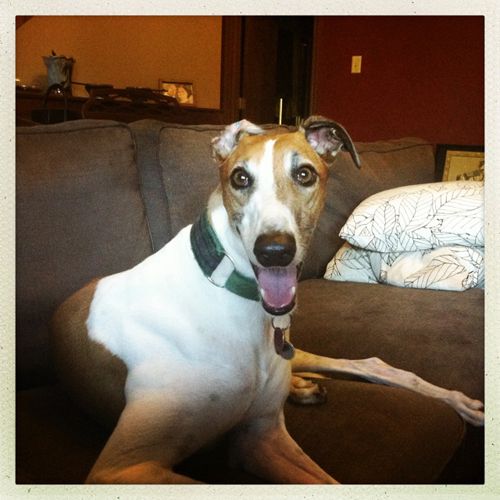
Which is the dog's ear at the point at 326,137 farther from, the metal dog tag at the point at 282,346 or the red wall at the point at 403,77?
the metal dog tag at the point at 282,346

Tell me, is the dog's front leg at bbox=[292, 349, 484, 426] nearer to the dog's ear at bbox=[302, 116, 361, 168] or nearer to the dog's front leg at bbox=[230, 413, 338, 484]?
the dog's front leg at bbox=[230, 413, 338, 484]

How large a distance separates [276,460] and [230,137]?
2.20 ft

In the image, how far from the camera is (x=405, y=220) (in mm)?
1651

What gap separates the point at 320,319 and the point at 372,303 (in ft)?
0.58

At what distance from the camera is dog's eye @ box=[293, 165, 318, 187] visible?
1154mm

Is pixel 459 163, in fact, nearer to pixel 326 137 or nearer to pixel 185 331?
pixel 326 137

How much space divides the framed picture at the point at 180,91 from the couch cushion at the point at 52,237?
24 centimetres

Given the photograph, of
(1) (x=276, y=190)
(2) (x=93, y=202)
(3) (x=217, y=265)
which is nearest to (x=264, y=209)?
(1) (x=276, y=190)

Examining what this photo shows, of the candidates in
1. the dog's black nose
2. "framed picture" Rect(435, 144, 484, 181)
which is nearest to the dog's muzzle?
the dog's black nose

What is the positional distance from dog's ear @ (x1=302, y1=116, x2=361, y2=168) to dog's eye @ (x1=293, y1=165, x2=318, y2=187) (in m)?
0.09

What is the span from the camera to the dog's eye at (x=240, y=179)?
A: 1140mm

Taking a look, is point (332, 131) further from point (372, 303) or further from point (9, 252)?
point (9, 252)

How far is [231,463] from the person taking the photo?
1.16 m

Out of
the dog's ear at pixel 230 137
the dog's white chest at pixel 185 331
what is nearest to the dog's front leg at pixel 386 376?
the dog's white chest at pixel 185 331
